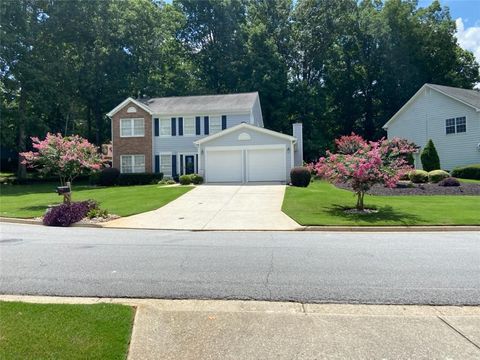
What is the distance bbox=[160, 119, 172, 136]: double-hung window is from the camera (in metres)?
32.6

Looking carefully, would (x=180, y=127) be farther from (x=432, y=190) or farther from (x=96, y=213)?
(x=432, y=190)

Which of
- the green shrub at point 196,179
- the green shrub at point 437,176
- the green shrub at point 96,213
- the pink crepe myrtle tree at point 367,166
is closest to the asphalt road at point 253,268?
the pink crepe myrtle tree at point 367,166

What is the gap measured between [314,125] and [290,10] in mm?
15409

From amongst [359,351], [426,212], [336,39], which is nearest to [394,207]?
[426,212]

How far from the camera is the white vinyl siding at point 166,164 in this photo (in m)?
32.6

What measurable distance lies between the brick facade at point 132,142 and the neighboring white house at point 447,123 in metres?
22.3

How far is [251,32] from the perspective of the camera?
44938 mm

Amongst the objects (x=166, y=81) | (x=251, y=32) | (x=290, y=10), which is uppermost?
(x=290, y=10)

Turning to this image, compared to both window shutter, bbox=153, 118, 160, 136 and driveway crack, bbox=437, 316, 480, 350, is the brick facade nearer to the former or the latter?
window shutter, bbox=153, 118, 160, 136

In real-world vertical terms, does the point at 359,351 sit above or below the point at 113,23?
below

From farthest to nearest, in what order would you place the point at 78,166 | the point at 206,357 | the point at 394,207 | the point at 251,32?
the point at 251,32 < the point at 78,166 < the point at 394,207 < the point at 206,357

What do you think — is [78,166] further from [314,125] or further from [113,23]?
[314,125]

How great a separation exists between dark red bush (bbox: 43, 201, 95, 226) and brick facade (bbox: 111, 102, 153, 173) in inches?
684

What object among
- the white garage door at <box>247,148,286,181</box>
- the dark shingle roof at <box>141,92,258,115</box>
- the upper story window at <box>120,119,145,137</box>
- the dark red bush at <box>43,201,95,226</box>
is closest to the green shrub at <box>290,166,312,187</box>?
the white garage door at <box>247,148,286,181</box>
